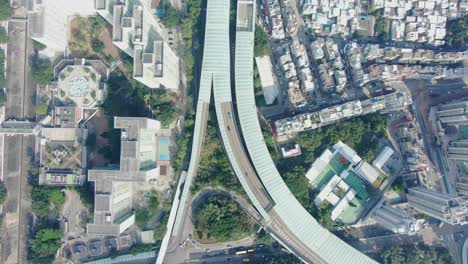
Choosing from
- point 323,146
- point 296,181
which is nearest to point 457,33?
point 323,146

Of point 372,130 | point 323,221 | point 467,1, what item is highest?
point 467,1

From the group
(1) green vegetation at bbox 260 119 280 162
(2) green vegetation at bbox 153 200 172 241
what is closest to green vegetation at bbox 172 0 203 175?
(2) green vegetation at bbox 153 200 172 241

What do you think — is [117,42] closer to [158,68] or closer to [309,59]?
[158,68]

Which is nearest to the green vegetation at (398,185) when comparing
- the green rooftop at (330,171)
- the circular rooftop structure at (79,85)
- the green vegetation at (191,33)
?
the green rooftop at (330,171)

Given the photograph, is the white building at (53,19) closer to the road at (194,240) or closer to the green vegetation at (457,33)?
the road at (194,240)

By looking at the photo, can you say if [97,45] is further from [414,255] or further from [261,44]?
[414,255]

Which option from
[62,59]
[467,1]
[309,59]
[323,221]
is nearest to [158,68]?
[62,59]
